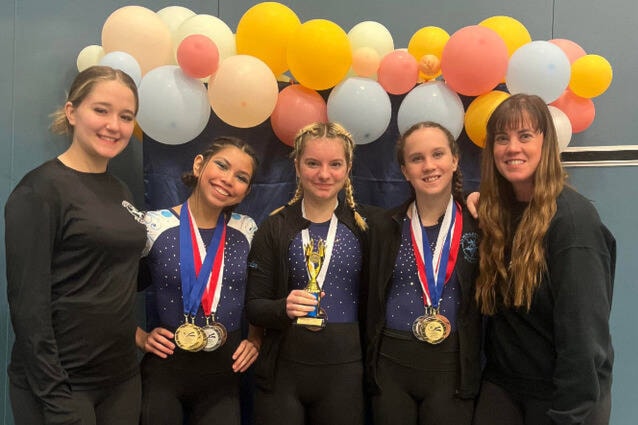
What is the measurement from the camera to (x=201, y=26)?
8.87ft

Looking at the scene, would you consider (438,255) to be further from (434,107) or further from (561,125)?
(561,125)

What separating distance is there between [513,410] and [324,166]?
131cm

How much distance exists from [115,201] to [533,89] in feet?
6.89

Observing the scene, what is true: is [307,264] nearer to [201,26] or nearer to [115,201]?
[115,201]

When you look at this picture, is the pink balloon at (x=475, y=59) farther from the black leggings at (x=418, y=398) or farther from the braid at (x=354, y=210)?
the black leggings at (x=418, y=398)

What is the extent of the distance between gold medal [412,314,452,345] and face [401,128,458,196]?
56cm

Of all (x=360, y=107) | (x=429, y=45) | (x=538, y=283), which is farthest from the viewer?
(x=429, y=45)

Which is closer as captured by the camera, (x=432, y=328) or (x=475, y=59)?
(x=432, y=328)

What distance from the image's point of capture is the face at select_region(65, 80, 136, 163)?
6.67 ft

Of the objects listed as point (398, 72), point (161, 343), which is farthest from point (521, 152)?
point (161, 343)

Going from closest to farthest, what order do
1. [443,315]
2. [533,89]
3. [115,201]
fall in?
[115,201] → [443,315] → [533,89]

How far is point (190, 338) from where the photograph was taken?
226 cm

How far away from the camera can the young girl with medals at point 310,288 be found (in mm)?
2316

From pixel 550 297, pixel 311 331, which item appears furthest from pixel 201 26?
pixel 550 297
